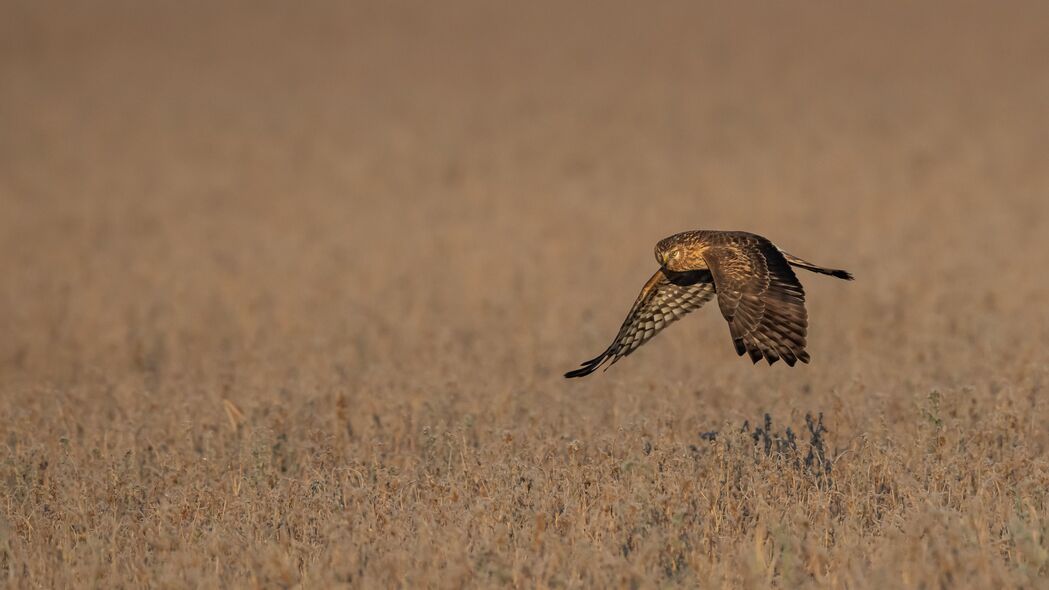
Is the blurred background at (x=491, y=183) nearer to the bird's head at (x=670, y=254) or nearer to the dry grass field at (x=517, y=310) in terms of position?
the dry grass field at (x=517, y=310)

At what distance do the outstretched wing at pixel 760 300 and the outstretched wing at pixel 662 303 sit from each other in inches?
21.1

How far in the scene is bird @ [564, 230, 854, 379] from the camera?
588cm

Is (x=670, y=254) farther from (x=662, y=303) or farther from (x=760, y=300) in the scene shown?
(x=760, y=300)

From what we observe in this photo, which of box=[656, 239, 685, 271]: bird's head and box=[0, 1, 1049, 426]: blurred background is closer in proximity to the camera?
box=[656, 239, 685, 271]: bird's head

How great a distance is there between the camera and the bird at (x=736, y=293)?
5883 millimetres

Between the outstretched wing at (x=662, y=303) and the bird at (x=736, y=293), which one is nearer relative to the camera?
the bird at (x=736, y=293)

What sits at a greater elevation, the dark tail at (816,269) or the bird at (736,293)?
the dark tail at (816,269)

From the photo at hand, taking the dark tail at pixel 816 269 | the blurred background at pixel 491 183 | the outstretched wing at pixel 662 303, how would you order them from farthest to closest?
1. the blurred background at pixel 491 183
2. the outstretched wing at pixel 662 303
3. the dark tail at pixel 816 269

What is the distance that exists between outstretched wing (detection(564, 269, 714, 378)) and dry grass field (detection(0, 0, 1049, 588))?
0.59 metres

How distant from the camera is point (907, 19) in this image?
109 ft

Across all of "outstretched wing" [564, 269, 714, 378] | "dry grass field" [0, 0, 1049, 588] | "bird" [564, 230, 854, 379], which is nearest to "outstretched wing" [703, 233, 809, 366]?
"bird" [564, 230, 854, 379]

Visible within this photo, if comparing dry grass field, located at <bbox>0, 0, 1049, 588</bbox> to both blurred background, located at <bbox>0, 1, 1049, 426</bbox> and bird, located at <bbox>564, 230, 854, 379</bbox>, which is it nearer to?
blurred background, located at <bbox>0, 1, 1049, 426</bbox>

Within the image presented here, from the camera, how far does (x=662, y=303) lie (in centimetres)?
705

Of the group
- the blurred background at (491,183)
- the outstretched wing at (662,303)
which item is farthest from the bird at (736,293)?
the blurred background at (491,183)
